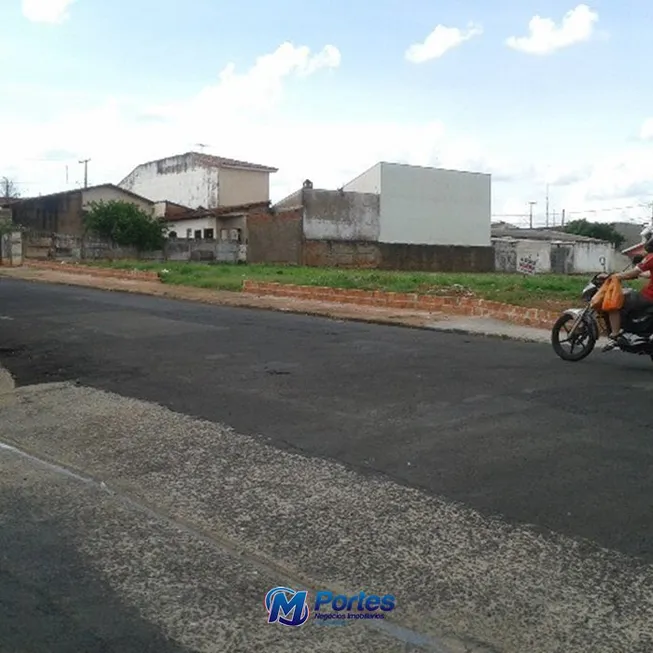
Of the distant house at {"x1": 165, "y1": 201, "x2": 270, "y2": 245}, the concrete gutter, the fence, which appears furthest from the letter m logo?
the distant house at {"x1": 165, "y1": 201, "x2": 270, "y2": 245}

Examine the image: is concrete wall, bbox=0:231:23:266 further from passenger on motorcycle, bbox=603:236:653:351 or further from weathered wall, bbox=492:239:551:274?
passenger on motorcycle, bbox=603:236:653:351

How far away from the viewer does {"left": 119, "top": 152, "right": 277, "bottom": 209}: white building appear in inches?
2324

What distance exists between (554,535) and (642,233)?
6.78 meters

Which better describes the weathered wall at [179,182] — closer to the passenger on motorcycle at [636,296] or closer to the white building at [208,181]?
the white building at [208,181]

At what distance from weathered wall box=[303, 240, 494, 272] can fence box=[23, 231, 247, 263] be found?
4705 millimetres

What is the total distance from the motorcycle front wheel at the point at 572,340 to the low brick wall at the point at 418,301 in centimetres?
363

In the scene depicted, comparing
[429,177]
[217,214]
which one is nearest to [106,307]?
[217,214]

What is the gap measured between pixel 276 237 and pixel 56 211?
15031 millimetres

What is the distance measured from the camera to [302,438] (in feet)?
22.2

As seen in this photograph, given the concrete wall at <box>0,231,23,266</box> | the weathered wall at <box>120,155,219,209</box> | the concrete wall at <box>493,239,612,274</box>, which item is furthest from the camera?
the weathered wall at <box>120,155,219,209</box>

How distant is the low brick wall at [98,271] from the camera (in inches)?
1076

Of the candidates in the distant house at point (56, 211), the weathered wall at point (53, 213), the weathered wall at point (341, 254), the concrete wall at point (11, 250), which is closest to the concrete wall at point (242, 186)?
the distant house at point (56, 211)

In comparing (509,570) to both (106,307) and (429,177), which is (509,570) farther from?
(429,177)

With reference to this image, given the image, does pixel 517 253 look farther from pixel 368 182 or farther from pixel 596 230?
pixel 596 230
